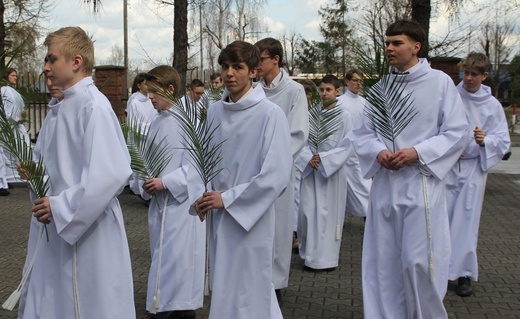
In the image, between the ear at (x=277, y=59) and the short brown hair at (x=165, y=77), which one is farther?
the ear at (x=277, y=59)

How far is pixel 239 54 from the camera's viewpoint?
479cm

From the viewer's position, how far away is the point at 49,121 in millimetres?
4266

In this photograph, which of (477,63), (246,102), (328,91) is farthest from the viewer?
(328,91)

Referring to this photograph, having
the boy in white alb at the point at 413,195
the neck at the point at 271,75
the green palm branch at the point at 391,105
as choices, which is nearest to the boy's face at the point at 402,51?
the boy in white alb at the point at 413,195

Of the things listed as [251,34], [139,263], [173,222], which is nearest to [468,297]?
[173,222]

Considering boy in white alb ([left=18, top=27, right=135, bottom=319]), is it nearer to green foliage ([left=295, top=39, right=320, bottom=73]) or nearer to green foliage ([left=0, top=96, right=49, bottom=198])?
green foliage ([left=0, top=96, right=49, bottom=198])

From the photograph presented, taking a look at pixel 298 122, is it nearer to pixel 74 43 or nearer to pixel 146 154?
pixel 146 154

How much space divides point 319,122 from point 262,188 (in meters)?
3.88

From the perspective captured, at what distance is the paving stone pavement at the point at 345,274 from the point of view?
6512mm

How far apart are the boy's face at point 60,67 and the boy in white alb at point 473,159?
13.9ft

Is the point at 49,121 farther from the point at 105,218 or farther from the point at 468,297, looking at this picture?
the point at 468,297

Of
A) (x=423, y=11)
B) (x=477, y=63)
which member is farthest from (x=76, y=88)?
(x=423, y=11)

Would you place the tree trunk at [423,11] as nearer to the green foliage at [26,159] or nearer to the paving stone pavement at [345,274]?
the paving stone pavement at [345,274]

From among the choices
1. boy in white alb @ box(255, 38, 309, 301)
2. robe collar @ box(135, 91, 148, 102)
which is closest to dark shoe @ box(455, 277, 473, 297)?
boy in white alb @ box(255, 38, 309, 301)
